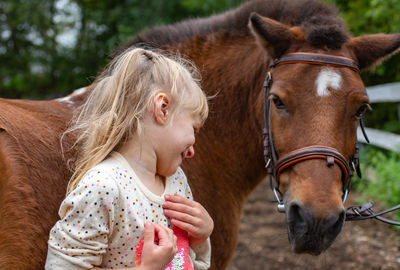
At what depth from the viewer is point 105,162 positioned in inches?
60.0

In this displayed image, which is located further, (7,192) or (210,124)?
(210,124)

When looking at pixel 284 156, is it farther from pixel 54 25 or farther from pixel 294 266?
pixel 54 25

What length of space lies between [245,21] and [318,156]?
4.03 ft

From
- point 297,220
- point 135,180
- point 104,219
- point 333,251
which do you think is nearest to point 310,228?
point 297,220

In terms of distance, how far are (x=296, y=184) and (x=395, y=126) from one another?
20.3 ft

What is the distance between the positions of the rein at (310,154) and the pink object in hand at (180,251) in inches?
29.5

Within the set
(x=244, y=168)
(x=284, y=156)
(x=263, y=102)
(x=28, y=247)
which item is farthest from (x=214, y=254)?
(x=28, y=247)

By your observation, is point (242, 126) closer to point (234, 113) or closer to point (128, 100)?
point (234, 113)

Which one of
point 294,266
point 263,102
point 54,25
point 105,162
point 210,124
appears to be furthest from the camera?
point 54,25

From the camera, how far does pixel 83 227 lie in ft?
4.47

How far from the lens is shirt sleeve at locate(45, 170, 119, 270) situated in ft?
4.43

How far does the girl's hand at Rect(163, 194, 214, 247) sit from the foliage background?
23.5 ft

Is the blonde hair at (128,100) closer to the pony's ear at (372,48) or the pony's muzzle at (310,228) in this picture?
the pony's muzzle at (310,228)

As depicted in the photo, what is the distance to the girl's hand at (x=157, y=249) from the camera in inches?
55.2
